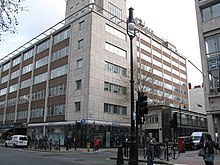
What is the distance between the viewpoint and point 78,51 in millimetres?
43938

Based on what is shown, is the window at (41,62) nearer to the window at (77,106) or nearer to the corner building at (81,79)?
the corner building at (81,79)

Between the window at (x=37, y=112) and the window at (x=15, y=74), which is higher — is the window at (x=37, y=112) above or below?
below

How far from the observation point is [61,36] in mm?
49562

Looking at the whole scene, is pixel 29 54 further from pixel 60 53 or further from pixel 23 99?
pixel 60 53

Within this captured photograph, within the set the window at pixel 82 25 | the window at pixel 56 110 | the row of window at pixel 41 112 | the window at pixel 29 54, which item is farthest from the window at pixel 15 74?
the window at pixel 82 25

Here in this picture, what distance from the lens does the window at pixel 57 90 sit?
4526cm

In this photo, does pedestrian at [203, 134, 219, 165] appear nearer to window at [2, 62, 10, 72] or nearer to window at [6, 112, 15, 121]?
window at [6, 112, 15, 121]

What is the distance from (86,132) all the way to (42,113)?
1406 cm

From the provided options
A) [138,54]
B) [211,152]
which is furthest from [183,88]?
[211,152]

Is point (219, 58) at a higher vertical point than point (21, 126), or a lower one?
higher

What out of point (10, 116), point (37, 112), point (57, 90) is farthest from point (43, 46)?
point (10, 116)

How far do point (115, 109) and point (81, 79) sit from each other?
7.92 m

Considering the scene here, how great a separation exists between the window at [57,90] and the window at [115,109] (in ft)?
25.9

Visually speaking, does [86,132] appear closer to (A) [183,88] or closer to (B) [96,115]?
(B) [96,115]
